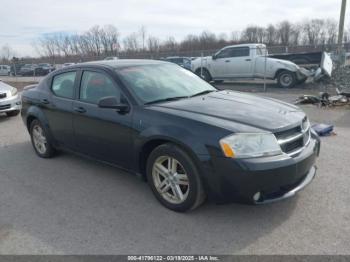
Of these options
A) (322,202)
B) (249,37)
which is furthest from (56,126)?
(249,37)

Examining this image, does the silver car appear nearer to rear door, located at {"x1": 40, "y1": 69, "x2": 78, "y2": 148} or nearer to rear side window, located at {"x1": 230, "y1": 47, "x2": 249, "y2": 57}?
rear door, located at {"x1": 40, "y1": 69, "x2": 78, "y2": 148}

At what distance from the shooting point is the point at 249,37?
3263 inches

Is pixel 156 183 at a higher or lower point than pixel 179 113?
lower

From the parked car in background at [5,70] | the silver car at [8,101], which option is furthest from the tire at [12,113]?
the parked car in background at [5,70]

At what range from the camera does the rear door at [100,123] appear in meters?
3.69

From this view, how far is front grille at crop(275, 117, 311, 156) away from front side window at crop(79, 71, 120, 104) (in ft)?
6.28

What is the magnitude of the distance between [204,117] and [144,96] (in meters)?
0.90

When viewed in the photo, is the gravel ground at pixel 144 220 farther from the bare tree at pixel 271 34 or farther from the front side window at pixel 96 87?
the bare tree at pixel 271 34

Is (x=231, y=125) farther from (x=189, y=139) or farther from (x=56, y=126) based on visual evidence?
(x=56, y=126)

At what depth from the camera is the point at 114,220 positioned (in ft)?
10.7

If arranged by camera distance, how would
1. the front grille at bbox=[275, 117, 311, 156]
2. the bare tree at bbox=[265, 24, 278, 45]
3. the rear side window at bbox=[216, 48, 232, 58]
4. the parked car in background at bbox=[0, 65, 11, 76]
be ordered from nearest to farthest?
1. the front grille at bbox=[275, 117, 311, 156]
2. the rear side window at bbox=[216, 48, 232, 58]
3. the parked car in background at bbox=[0, 65, 11, 76]
4. the bare tree at bbox=[265, 24, 278, 45]

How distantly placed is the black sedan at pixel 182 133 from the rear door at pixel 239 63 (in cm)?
1012

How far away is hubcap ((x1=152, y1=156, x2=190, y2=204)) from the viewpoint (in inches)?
128

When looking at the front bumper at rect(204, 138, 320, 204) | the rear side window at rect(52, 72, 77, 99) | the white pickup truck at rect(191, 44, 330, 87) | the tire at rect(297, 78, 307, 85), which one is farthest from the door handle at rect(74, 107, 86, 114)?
the tire at rect(297, 78, 307, 85)
